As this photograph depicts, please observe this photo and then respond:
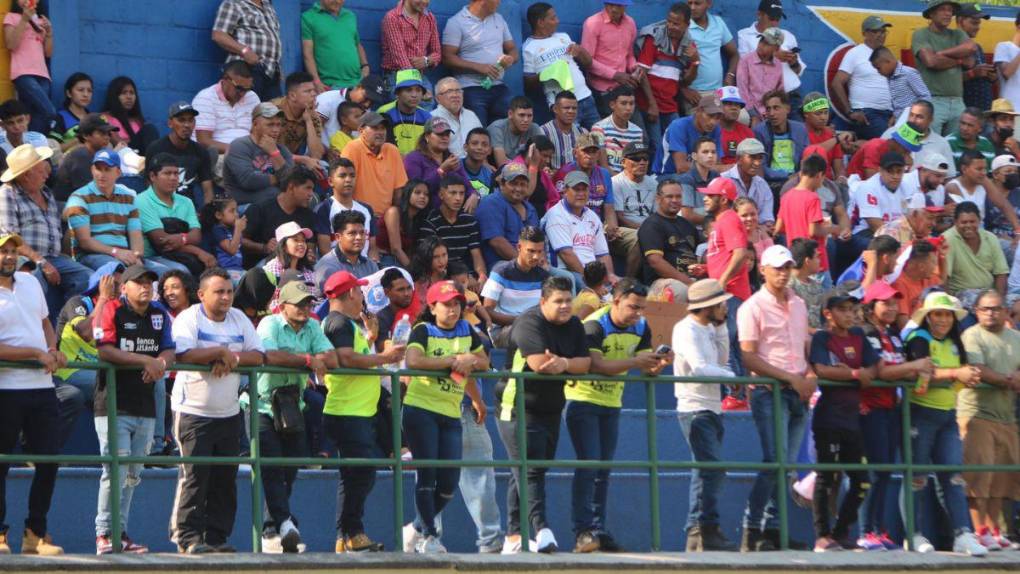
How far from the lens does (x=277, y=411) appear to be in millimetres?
10484

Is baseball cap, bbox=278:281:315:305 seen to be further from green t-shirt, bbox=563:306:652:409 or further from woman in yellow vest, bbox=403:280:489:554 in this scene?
green t-shirt, bbox=563:306:652:409

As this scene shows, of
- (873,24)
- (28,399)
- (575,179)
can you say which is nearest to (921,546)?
(575,179)

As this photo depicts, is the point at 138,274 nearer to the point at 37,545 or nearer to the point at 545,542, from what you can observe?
the point at 37,545

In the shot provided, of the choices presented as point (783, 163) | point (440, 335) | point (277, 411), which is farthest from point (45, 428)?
point (783, 163)

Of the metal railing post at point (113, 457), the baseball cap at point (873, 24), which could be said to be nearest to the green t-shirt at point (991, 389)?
the metal railing post at point (113, 457)

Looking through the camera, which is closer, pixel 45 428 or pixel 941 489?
pixel 45 428

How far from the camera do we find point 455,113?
1673 cm

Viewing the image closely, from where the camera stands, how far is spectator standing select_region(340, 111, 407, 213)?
1538 centimetres

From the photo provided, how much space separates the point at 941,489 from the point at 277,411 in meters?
4.61

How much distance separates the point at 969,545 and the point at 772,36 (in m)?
8.38

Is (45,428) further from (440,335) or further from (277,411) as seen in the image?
(440,335)

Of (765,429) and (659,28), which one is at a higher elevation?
(659,28)

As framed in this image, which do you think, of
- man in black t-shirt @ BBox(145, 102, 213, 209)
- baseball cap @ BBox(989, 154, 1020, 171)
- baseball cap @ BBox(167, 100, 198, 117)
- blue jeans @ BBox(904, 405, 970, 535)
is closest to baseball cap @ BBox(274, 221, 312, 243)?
man in black t-shirt @ BBox(145, 102, 213, 209)

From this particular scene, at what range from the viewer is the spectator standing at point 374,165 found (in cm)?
1538
